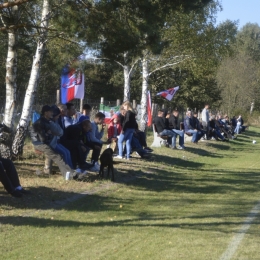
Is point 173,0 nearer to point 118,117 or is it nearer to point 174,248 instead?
point 174,248

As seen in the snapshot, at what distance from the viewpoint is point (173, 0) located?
11094 millimetres

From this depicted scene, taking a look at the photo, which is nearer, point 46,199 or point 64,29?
point 46,199

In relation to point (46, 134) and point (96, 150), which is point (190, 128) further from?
point (46, 134)

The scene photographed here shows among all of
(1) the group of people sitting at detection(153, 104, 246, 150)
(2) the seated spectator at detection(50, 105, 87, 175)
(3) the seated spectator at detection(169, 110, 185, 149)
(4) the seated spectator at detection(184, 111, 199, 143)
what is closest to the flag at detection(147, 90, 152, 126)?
(1) the group of people sitting at detection(153, 104, 246, 150)

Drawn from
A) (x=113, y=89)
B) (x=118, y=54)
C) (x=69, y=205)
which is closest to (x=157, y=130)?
(x=118, y=54)

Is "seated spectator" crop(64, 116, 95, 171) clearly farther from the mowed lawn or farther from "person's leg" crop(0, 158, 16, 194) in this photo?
"person's leg" crop(0, 158, 16, 194)

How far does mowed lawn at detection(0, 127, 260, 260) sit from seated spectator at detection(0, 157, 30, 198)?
0.17 m

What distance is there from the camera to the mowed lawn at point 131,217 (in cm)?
764

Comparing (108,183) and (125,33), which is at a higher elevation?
(125,33)

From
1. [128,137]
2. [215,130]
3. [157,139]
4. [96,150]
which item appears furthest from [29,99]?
[215,130]

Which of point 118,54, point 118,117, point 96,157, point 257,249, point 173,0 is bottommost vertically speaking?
point 257,249

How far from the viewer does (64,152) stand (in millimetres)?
12797

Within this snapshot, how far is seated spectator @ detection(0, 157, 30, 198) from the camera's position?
33.4ft

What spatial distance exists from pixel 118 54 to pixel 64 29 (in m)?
1.24
